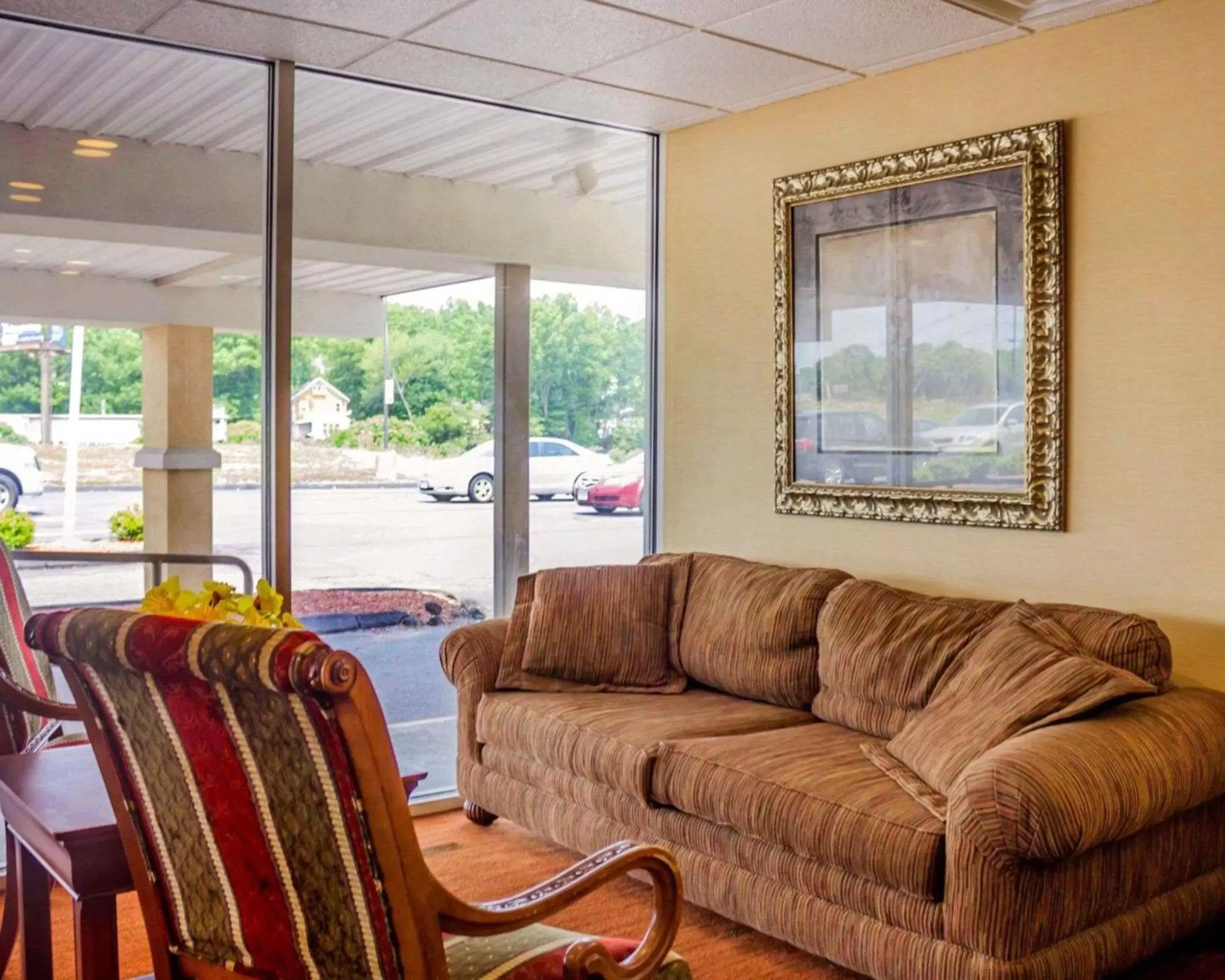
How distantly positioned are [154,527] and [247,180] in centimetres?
111

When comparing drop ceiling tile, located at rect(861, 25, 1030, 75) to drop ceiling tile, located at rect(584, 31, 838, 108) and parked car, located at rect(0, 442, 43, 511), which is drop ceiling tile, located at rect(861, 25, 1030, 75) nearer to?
drop ceiling tile, located at rect(584, 31, 838, 108)

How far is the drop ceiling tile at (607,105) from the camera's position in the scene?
4191mm

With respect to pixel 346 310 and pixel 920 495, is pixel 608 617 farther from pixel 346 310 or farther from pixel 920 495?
pixel 346 310

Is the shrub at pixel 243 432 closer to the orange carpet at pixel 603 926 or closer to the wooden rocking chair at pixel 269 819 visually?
the orange carpet at pixel 603 926

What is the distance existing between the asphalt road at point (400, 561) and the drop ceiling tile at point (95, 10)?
52.4 inches

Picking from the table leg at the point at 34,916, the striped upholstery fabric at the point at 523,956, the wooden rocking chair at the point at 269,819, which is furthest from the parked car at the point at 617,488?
the wooden rocking chair at the point at 269,819

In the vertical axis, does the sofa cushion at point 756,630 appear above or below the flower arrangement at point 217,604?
below

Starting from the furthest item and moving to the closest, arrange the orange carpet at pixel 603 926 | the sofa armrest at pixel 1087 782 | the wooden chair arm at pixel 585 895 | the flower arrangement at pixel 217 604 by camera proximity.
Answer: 1. the orange carpet at pixel 603 926
2. the sofa armrest at pixel 1087 782
3. the flower arrangement at pixel 217 604
4. the wooden chair arm at pixel 585 895

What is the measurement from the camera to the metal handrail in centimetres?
363

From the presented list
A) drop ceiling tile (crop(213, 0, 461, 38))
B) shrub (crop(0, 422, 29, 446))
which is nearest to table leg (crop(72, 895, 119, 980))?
shrub (crop(0, 422, 29, 446))

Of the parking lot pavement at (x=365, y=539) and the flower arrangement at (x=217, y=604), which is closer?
the flower arrangement at (x=217, y=604)

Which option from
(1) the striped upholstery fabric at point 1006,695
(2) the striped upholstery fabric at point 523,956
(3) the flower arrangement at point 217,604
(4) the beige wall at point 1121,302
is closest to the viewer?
(2) the striped upholstery fabric at point 523,956

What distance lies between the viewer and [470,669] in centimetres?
401

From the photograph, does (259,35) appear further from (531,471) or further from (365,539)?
(531,471)
